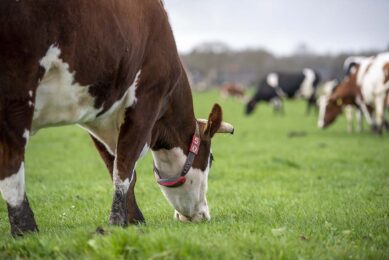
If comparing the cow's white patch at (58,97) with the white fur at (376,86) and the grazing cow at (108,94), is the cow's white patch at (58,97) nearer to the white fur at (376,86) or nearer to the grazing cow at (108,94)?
the grazing cow at (108,94)

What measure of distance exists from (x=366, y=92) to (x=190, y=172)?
14231mm

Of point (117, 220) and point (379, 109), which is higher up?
point (117, 220)

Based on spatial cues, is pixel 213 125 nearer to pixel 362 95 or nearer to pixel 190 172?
pixel 190 172

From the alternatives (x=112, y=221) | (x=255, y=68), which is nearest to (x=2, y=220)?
(x=112, y=221)

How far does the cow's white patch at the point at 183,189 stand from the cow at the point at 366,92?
13343mm

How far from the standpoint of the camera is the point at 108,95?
5051mm

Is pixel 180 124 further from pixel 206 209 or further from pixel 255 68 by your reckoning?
pixel 255 68

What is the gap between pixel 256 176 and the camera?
10.6m

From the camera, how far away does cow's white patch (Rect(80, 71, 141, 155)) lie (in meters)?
5.36

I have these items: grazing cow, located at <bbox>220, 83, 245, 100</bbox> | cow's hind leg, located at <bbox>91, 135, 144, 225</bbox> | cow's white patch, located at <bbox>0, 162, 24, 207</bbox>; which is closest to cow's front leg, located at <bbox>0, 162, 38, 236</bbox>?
cow's white patch, located at <bbox>0, 162, 24, 207</bbox>

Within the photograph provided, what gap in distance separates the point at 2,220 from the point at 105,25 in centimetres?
283

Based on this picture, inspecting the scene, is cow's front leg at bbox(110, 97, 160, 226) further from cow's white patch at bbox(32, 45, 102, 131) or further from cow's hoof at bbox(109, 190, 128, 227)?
cow's white patch at bbox(32, 45, 102, 131)

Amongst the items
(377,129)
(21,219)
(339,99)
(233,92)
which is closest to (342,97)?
(339,99)

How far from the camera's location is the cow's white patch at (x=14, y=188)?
440 centimetres
